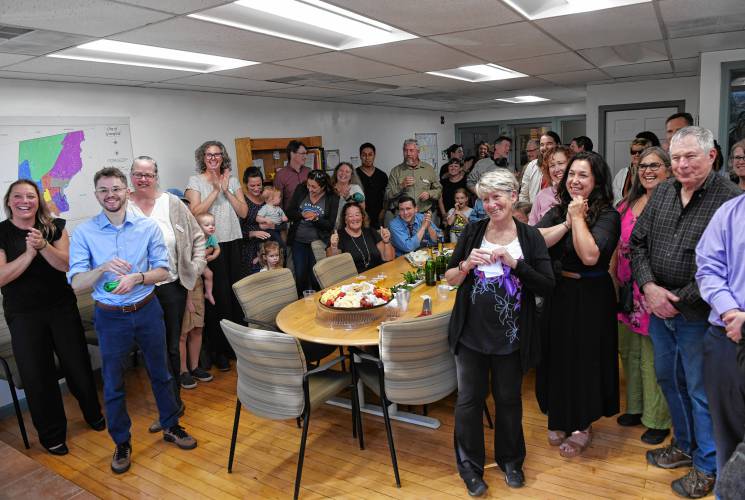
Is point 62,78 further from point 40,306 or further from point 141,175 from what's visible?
point 40,306

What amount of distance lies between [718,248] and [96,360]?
15.5 feet

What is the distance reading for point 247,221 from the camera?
4.90 metres

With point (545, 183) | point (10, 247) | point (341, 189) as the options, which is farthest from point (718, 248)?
point (341, 189)

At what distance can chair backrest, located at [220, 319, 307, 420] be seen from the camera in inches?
102

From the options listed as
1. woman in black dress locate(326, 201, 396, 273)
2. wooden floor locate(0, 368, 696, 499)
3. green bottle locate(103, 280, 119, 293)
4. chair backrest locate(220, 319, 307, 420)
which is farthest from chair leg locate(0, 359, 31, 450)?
woman in black dress locate(326, 201, 396, 273)

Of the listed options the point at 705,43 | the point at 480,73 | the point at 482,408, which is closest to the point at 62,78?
the point at 482,408

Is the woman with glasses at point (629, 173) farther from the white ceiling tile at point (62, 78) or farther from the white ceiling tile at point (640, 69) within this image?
the white ceiling tile at point (62, 78)

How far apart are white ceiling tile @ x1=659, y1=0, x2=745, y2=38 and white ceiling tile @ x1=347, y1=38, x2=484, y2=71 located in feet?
5.01

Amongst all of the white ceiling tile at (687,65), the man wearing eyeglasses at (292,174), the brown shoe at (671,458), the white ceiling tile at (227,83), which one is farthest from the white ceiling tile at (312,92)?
the brown shoe at (671,458)

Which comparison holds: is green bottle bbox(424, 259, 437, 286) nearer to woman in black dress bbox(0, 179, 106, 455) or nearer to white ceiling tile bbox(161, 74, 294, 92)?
woman in black dress bbox(0, 179, 106, 455)

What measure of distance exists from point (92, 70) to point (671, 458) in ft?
15.4

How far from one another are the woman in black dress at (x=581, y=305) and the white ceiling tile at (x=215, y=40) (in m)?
2.12

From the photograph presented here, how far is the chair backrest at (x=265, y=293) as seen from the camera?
358cm

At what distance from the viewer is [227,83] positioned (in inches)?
211
